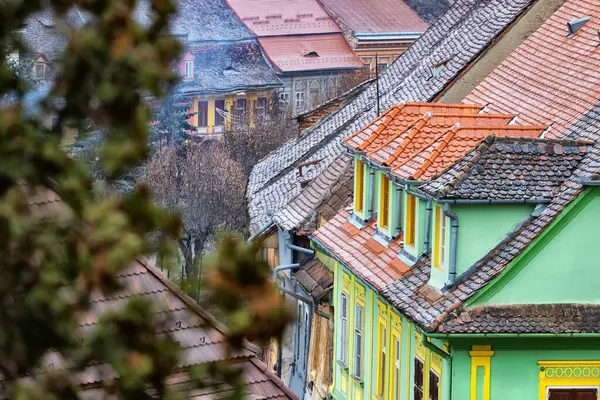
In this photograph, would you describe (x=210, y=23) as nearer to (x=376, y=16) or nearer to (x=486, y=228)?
(x=376, y=16)

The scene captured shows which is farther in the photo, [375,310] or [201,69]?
[201,69]

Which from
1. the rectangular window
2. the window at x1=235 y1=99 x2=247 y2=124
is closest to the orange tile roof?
the rectangular window

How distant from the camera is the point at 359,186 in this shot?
877 inches

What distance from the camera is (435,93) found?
2598 centimetres

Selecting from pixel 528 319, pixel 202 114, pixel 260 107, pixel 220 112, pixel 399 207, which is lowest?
pixel 528 319

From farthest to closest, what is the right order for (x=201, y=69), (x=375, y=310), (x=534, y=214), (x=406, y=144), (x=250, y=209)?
(x=201, y=69) < (x=250, y=209) < (x=375, y=310) < (x=406, y=144) < (x=534, y=214)

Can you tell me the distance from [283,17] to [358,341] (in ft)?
222

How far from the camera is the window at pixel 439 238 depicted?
17000mm

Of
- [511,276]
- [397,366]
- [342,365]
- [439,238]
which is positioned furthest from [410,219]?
[342,365]

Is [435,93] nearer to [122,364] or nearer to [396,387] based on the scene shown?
[396,387]

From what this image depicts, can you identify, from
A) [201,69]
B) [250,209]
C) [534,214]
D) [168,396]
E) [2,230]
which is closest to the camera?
[2,230]

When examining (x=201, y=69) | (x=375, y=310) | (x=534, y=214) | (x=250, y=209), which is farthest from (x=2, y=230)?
(x=201, y=69)

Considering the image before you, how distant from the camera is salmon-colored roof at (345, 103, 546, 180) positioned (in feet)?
59.1

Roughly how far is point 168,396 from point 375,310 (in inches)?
610
